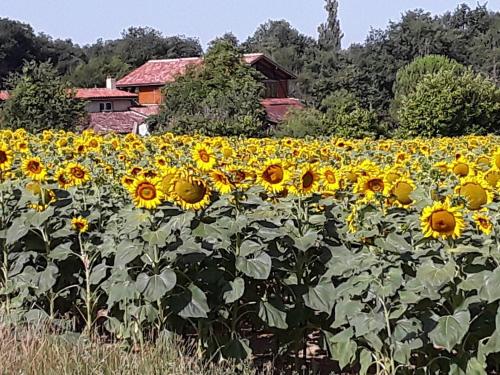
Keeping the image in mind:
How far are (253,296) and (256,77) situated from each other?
32.0 m

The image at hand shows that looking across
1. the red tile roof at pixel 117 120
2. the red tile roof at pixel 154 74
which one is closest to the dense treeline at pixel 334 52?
the red tile roof at pixel 117 120

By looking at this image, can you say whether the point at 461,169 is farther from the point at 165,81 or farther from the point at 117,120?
the point at 165,81

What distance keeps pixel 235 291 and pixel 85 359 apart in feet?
2.51

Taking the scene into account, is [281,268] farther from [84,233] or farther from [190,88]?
[190,88]

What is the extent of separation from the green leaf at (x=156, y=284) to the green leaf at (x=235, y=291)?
0.24 metres

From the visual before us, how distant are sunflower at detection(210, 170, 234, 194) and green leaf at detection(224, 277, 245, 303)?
0.39m

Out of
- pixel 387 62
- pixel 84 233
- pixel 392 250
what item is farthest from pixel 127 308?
pixel 387 62

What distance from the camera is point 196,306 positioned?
3338 millimetres

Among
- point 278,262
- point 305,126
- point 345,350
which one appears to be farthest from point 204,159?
point 305,126

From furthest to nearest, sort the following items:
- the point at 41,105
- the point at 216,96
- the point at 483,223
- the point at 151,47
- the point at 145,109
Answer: the point at 151,47 → the point at 145,109 → the point at 216,96 → the point at 41,105 → the point at 483,223

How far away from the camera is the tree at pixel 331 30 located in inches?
2969

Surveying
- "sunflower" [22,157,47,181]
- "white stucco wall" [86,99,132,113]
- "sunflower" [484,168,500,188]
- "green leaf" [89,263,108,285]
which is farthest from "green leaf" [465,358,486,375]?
"white stucco wall" [86,99,132,113]

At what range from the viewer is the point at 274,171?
3.73m

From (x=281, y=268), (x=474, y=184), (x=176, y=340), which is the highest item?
(x=474, y=184)
